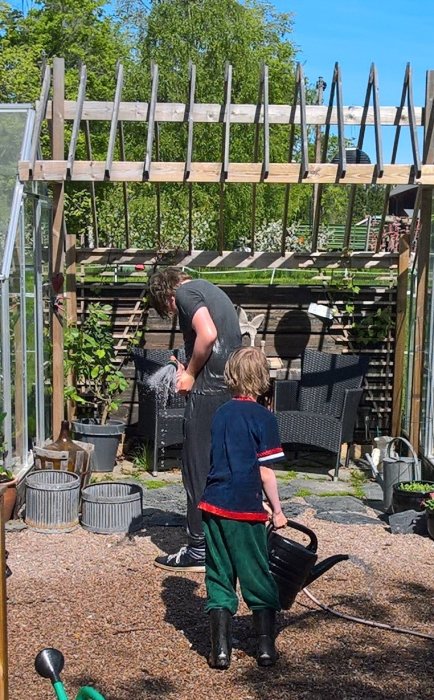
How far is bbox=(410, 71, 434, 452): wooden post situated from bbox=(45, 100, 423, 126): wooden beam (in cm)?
40

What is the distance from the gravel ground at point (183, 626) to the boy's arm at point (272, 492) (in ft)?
2.08

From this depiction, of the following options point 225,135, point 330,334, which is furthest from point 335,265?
point 225,135

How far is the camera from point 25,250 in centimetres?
711

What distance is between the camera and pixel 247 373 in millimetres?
3809

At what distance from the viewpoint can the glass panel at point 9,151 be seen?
6895 millimetres

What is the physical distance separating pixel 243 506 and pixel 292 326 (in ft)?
17.5

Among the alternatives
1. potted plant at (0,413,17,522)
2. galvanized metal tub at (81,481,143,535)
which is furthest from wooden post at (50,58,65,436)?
galvanized metal tub at (81,481,143,535)

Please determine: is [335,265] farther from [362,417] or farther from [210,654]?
[210,654]

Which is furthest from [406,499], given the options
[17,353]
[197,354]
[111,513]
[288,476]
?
[17,353]

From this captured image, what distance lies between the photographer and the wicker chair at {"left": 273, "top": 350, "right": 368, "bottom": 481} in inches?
316

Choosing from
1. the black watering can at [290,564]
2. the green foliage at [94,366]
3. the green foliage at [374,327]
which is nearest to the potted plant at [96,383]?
the green foliage at [94,366]

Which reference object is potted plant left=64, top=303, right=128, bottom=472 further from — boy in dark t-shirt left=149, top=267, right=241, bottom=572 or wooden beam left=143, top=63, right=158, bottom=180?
boy in dark t-shirt left=149, top=267, right=241, bottom=572

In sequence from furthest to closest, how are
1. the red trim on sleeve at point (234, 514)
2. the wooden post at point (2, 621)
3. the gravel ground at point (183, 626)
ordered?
the red trim on sleeve at point (234, 514) < the gravel ground at point (183, 626) < the wooden post at point (2, 621)

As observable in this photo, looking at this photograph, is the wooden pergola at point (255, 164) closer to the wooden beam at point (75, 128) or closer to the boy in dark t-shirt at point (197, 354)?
the wooden beam at point (75, 128)
